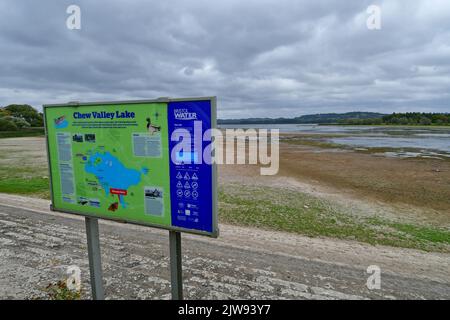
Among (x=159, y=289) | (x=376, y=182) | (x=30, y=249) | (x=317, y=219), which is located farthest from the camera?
(x=376, y=182)

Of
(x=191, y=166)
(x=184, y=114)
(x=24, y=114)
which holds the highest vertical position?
(x=24, y=114)

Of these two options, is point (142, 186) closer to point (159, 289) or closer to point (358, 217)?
point (159, 289)

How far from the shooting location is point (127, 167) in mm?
3055

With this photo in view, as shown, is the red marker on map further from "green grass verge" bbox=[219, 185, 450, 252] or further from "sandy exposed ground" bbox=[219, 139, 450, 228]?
"sandy exposed ground" bbox=[219, 139, 450, 228]

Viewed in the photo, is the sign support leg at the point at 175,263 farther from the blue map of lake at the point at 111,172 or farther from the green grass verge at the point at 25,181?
the green grass verge at the point at 25,181

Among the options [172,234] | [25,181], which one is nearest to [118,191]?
[172,234]

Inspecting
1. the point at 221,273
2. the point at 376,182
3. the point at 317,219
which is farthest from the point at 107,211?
the point at 376,182

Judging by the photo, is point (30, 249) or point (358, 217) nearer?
point (30, 249)

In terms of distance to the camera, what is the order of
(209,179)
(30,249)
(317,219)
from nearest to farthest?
1. (209,179)
2. (30,249)
3. (317,219)

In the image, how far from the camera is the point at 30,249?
17.3 feet

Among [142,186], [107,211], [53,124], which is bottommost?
[107,211]

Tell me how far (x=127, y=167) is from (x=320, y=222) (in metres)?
6.36

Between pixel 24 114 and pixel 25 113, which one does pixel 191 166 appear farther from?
pixel 24 114

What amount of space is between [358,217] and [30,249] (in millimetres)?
8577
